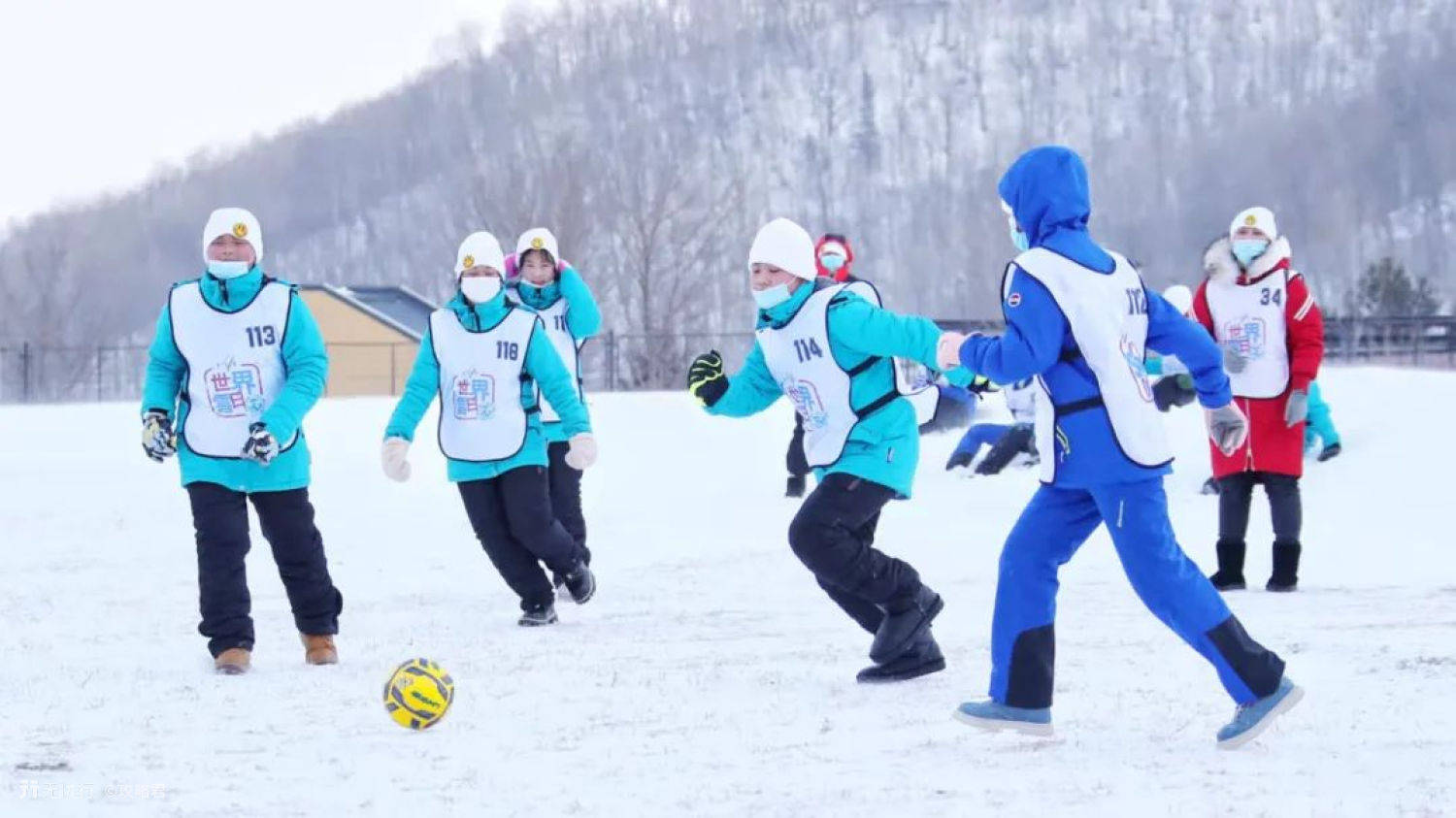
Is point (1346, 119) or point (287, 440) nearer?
point (287, 440)

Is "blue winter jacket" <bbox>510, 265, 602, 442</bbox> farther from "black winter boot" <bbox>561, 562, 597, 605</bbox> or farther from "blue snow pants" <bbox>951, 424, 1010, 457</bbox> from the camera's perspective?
"blue snow pants" <bbox>951, 424, 1010, 457</bbox>

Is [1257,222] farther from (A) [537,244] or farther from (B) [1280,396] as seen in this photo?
(A) [537,244]

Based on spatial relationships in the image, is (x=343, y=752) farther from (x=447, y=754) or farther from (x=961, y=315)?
(x=961, y=315)

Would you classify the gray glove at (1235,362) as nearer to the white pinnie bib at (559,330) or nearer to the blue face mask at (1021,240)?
the white pinnie bib at (559,330)

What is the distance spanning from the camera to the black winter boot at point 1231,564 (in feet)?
33.4

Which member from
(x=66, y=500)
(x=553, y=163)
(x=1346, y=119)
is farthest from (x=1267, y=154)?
(x=66, y=500)

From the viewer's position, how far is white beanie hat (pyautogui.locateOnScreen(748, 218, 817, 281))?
719 cm

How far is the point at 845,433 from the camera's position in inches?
283

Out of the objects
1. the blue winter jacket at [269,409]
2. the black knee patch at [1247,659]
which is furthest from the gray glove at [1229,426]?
the blue winter jacket at [269,409]

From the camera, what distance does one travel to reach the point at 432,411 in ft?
84.9

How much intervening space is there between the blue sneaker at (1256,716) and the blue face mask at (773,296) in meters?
2.39

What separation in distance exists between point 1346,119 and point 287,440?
3956 inches

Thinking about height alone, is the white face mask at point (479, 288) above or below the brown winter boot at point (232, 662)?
above

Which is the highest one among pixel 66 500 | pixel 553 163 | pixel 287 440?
pixel 553 163
